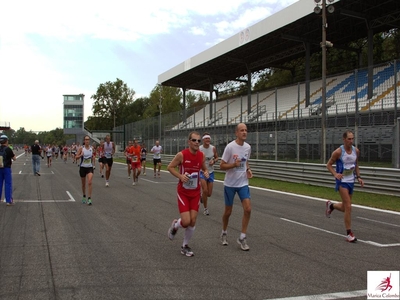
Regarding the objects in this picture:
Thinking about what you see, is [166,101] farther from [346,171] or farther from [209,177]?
[346,171]

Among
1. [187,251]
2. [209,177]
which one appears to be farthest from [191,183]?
[209,177]

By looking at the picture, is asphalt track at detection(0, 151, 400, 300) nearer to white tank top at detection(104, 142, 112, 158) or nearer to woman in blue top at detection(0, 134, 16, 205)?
woman in blue top at detection(0, 134, 16, 205)

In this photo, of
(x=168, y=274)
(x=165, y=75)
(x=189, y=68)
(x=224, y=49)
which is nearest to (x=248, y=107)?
(x=224, y=49)

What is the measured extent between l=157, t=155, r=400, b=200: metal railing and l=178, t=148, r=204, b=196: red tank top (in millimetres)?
9255

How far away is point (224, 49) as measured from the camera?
3756 centimetres

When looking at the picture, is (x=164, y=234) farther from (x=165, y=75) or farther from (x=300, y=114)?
(x=165, y=75)

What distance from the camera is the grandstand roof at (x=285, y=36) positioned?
88.7ft

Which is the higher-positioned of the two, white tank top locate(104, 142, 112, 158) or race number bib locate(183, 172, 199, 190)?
white tank top locate(104, 142, 112, 158)

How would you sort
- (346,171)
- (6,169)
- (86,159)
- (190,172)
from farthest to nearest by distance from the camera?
(86,159)
(6,169)
(346,171)
(190,172)

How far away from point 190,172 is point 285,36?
92.9ft

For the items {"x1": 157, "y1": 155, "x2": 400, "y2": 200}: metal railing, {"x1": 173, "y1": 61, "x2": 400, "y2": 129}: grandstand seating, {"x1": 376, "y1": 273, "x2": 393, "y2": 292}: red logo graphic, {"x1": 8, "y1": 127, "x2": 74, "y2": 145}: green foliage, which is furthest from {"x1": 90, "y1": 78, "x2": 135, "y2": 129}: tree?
{"x1": 376, "y1": 273, "x2": 393, "y2": 292}: red logo graphic

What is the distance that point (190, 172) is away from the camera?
5.88 metres

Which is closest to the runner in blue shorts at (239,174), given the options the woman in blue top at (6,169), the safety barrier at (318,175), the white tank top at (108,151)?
the woman in blue top at (6,169)

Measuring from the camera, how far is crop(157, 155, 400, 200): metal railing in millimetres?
12958
